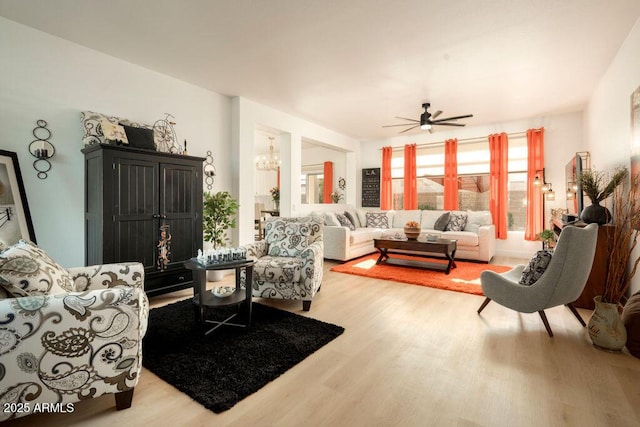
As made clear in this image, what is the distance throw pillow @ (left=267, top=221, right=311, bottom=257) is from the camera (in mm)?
3580

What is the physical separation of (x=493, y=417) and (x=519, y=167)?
6108 mm

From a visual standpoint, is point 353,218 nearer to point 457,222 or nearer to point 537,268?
point 457,222

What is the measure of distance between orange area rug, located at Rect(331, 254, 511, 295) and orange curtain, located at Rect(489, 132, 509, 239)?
4.68ft

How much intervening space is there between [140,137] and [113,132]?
26 centimetres

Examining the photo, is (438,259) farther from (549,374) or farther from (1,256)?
(1,256)

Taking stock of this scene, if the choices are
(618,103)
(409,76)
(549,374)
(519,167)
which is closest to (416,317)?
(549,374)

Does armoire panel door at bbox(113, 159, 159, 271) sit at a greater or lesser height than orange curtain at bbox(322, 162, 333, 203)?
lesser

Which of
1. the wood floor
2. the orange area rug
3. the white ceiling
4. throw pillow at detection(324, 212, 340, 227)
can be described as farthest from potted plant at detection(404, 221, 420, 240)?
the wood floor

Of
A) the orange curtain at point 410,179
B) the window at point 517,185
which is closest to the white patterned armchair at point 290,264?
the orange curtain at point 410,179

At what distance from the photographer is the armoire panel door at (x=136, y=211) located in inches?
122

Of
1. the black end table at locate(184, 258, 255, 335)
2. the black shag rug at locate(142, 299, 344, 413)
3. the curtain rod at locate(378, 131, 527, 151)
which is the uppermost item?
the curtain rod at locate(378, 131, 527, 151)

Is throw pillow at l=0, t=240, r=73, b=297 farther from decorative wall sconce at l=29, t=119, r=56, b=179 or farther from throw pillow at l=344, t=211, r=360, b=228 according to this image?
throw pillow at l=344, t=211, r=360, b=228

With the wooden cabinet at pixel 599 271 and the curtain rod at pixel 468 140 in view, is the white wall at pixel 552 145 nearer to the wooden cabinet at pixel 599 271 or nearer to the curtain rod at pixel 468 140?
the curtain rod at pixel 468 140

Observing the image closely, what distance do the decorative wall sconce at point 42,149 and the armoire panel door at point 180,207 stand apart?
39.3 inches
